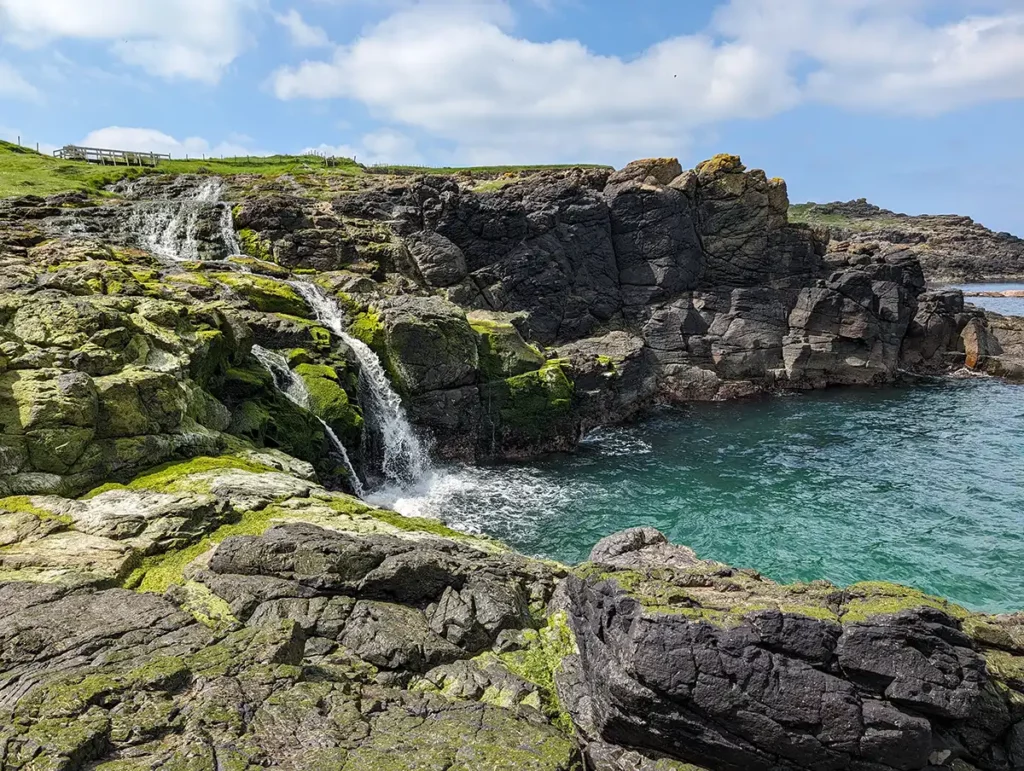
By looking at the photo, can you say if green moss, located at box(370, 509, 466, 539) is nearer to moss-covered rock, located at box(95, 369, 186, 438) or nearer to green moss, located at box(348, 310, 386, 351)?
moss-covered rock, located at box(95, 369, 186, 438)

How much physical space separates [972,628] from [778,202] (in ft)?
209

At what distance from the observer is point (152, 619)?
38.2 feet

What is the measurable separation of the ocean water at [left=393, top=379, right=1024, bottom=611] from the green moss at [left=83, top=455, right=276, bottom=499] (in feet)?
33.8

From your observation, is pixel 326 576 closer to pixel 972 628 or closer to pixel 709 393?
pixel 972 628

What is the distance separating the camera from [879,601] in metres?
10.8

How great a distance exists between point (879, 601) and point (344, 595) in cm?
1118

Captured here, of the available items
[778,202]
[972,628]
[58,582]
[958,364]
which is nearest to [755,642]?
[972,628]

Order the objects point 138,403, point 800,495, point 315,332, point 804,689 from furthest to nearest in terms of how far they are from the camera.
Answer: point 315,332 < point 800,495 < point 138,403 < point 804,689

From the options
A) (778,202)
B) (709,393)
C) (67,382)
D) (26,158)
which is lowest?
(709,393)

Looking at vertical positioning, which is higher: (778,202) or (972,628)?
(778,202)

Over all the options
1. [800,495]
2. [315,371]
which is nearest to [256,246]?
[315,371]

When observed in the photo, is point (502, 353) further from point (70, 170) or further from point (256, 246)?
point (70, 170)

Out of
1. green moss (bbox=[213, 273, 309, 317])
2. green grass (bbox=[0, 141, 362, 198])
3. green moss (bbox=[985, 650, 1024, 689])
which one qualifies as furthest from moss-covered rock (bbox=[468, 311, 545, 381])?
green grass (bbox=[0, 141, 362, 198])

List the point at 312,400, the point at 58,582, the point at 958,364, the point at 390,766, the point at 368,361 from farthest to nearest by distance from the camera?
the point at 958,364 → the point at 368,361 → the point at 312,400 → the point at 58,582 → the point at 390,766
